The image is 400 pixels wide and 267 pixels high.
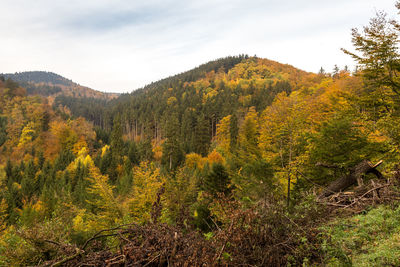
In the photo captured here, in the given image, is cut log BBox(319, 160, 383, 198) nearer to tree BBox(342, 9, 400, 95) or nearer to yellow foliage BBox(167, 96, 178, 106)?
tree BBox(342, 9, 400, 95)

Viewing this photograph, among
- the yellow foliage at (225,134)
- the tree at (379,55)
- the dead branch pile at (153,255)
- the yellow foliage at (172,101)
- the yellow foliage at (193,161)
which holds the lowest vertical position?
the yellow foliage at (193,161)

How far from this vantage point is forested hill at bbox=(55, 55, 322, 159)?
187ft

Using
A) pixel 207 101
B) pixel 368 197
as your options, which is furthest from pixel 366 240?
pixel 207 101

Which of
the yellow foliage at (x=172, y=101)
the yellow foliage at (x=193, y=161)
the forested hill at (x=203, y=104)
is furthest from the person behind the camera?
the yellow foliage at (x=172, y=101)

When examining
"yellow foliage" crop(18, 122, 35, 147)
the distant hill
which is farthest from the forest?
"yellow foliage" crop(18, 122, 35, 147)

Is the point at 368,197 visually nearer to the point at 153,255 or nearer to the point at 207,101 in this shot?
the point at 153,255

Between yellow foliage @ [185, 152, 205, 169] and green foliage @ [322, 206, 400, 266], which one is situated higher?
green foliage @ [322, 206, 400, 266]

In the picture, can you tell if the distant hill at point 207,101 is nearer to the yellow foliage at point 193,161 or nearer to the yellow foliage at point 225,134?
the yellow foliage at point 225,134

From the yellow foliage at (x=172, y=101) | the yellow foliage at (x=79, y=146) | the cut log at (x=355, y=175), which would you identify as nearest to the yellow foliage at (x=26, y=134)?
the yellow foliage at (x=79, y=146)

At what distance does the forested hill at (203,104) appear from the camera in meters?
57.0

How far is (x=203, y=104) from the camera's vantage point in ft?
245

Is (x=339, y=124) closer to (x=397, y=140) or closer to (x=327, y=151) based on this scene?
(x=327, y=151)

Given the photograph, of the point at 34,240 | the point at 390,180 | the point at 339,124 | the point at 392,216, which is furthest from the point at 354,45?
the point at 34,240

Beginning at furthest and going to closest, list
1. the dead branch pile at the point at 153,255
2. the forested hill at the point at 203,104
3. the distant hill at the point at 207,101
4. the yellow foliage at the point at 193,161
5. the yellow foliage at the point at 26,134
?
the yellow foliage at the point at 26,134 → the distant hill at the point at 207,101 → the forested hill at the point at 203,104 → the yellow foliage at the point at 193,161 → the dead branch pile at the point at 153,255
